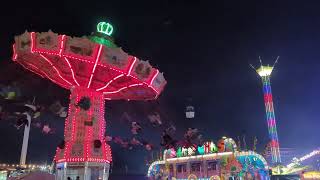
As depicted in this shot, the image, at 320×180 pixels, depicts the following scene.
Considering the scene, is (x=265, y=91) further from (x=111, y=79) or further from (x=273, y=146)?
(x=111, y=79)

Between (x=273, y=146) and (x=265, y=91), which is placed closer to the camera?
(x=273, y=146)

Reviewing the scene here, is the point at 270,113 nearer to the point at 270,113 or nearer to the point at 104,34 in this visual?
the point at 270,113

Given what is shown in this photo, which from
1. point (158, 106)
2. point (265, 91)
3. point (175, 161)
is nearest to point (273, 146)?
point (265, 91)

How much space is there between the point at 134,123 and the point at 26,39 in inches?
375

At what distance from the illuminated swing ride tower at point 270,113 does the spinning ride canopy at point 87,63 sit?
28.0 meters

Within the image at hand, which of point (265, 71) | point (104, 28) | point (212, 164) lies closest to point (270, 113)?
point (265, 71)

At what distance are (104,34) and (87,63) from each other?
3146 millimetres

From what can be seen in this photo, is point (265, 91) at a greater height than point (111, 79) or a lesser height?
greater

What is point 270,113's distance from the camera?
45719 mm

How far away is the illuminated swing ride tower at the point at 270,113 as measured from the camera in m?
43.9

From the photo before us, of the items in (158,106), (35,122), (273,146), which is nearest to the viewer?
(35,122)

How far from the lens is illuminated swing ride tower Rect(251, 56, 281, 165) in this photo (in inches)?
1729

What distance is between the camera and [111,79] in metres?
20.0

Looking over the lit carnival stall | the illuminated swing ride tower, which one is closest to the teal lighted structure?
the illuminated swing ride tower
